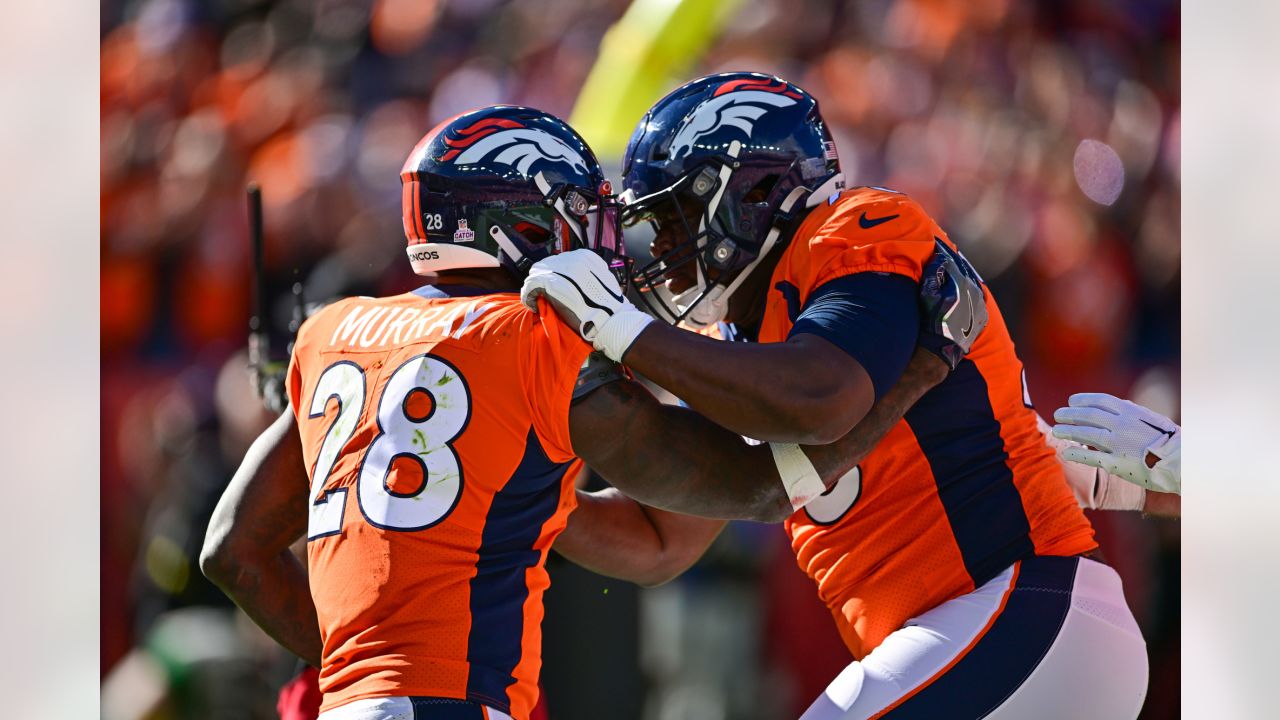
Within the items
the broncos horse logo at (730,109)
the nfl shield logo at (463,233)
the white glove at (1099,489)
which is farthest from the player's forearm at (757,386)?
the white glove at (1099,489)

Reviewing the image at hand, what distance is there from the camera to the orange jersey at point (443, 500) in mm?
1818

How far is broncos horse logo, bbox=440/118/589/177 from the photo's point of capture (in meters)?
2.20

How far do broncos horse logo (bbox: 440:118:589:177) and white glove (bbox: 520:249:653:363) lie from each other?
205mm

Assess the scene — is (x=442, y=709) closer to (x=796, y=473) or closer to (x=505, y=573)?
(x=505, y=573)

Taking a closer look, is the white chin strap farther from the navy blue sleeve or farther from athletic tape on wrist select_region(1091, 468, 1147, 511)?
athletic tape on wrist select_region(1091, 468, 1147, 511)

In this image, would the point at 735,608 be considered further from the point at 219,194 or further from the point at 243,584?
the point at 219,194

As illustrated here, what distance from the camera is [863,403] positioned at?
211cm

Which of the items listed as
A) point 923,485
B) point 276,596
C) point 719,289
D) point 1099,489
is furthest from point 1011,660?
point 276,596

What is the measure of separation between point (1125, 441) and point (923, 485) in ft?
1.66

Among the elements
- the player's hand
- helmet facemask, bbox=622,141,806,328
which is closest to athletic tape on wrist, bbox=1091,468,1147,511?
the player's hand

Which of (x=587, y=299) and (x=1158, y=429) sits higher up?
(x=587, y=299)
